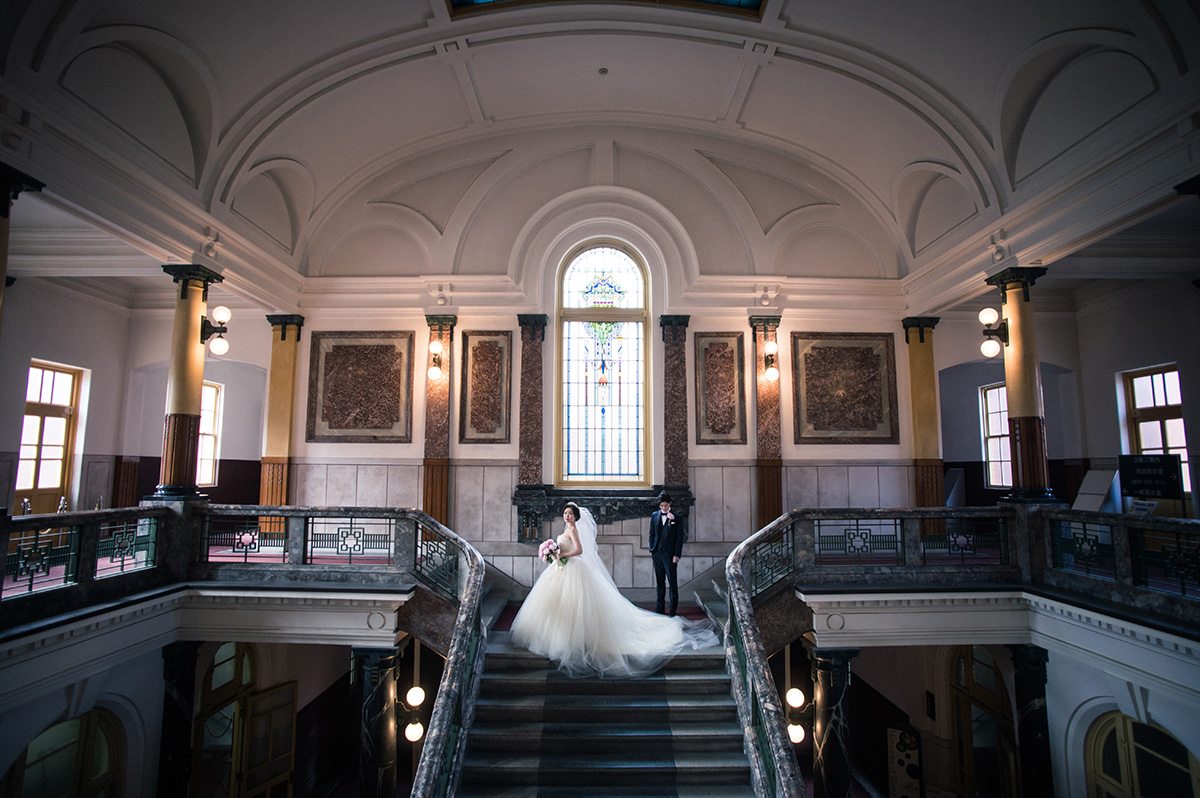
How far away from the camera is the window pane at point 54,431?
9.39m

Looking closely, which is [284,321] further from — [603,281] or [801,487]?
[801,487]

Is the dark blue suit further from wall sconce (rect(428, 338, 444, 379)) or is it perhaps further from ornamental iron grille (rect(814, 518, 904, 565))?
wall sconce (rect(428, 338, 444, 379))

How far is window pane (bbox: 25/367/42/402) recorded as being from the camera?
9.05m

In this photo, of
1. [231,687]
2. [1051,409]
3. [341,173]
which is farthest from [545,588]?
[1051,409]

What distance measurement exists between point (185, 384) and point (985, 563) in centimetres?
991

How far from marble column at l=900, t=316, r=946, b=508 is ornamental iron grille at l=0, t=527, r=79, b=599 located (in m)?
10.9

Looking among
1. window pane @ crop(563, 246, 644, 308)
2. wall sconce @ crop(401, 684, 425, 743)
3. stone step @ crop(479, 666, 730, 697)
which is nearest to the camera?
stone step @ crop(479, 666, 730, 697)

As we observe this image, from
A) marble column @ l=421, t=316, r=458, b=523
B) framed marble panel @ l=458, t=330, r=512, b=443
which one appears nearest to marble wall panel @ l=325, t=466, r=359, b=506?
marble column @ l=421, t=316, r=458, b=523

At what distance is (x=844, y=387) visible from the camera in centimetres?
1034

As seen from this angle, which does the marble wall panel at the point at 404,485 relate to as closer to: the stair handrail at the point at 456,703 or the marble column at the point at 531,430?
the marble column at the point at 531,430

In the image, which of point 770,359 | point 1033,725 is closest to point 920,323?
point 770,359

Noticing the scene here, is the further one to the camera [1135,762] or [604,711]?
[1135,762]

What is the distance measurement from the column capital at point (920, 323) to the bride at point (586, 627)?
6466mm

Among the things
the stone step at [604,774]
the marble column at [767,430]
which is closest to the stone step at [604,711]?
the stone step at [604,774]
